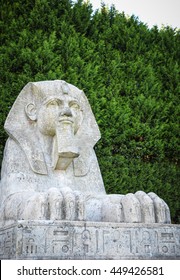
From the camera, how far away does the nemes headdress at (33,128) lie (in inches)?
171

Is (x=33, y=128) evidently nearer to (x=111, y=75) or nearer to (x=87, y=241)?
(x=87, y=241)

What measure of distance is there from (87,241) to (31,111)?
5.47 ft

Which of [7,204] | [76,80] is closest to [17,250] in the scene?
[7,204]

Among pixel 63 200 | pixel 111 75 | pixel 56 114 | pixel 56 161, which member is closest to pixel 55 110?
pixel 56 114

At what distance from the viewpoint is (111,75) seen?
7457mm

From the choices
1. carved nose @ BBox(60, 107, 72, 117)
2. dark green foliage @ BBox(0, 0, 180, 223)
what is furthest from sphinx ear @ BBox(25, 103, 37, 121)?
dark green foliage @ BBox(0, 0, 180, 223)

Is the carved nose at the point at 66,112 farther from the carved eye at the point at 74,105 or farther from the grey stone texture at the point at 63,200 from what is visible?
the carved eye at the point at 74,105

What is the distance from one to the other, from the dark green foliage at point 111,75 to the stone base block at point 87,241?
299cm

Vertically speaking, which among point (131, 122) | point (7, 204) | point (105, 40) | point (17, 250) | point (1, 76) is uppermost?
point (105, 40)

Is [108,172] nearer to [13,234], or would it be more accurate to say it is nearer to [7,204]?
[7,204]

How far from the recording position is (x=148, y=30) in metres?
8.41

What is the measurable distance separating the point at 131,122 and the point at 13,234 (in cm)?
424

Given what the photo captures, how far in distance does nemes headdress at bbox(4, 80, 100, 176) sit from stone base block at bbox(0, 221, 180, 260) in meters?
0.92

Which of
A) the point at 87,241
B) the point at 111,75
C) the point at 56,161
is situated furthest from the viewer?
the point at 111,75
